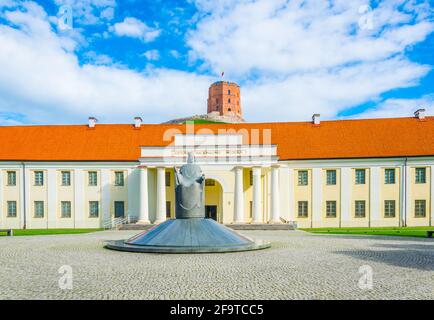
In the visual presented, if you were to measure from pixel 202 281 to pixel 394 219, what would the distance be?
3113 centimetres

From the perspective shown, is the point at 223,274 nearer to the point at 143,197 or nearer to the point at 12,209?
the point at 143,197

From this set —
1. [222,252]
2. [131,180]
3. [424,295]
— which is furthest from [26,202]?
[424,295]

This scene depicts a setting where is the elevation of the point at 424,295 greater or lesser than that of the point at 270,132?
lesser

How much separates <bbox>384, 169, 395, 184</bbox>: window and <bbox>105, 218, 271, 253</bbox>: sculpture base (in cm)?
2334

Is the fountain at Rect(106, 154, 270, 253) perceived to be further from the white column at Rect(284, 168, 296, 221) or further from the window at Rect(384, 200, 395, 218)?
the window at Rect(384, 200, 395, 218)

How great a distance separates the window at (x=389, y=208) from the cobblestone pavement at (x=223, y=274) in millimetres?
20923

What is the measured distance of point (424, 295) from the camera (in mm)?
8742

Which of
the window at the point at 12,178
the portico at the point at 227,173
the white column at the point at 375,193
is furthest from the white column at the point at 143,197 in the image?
the white column at the point at 375,193

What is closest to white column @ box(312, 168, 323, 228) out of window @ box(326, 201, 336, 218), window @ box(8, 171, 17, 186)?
window @ box(326, 201, 336, 218)

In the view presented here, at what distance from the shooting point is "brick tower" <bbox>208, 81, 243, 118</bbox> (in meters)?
129

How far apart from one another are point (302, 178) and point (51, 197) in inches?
944

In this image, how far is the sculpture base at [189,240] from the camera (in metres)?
15.8
